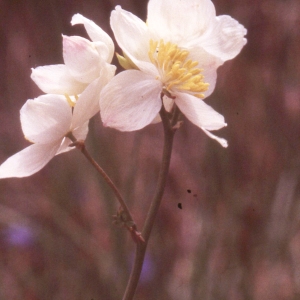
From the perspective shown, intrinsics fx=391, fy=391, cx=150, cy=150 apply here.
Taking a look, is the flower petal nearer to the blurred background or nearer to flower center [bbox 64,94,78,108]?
flower center [bbox 64,94,78,108]

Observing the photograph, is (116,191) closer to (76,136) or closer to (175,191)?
(76,136)

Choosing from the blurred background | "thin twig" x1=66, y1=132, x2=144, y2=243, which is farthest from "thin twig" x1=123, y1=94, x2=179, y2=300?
the blurred background

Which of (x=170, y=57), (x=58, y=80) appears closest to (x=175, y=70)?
(x=170, y=57)

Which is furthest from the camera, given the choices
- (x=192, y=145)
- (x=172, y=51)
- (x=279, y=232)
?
(x=192, y=145)

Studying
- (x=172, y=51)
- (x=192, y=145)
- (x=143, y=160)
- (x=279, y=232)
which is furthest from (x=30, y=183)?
(x=172, y=51)

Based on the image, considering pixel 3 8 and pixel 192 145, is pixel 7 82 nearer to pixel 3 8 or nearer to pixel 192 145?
pixel 3 8

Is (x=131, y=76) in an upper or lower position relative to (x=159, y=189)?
upper
